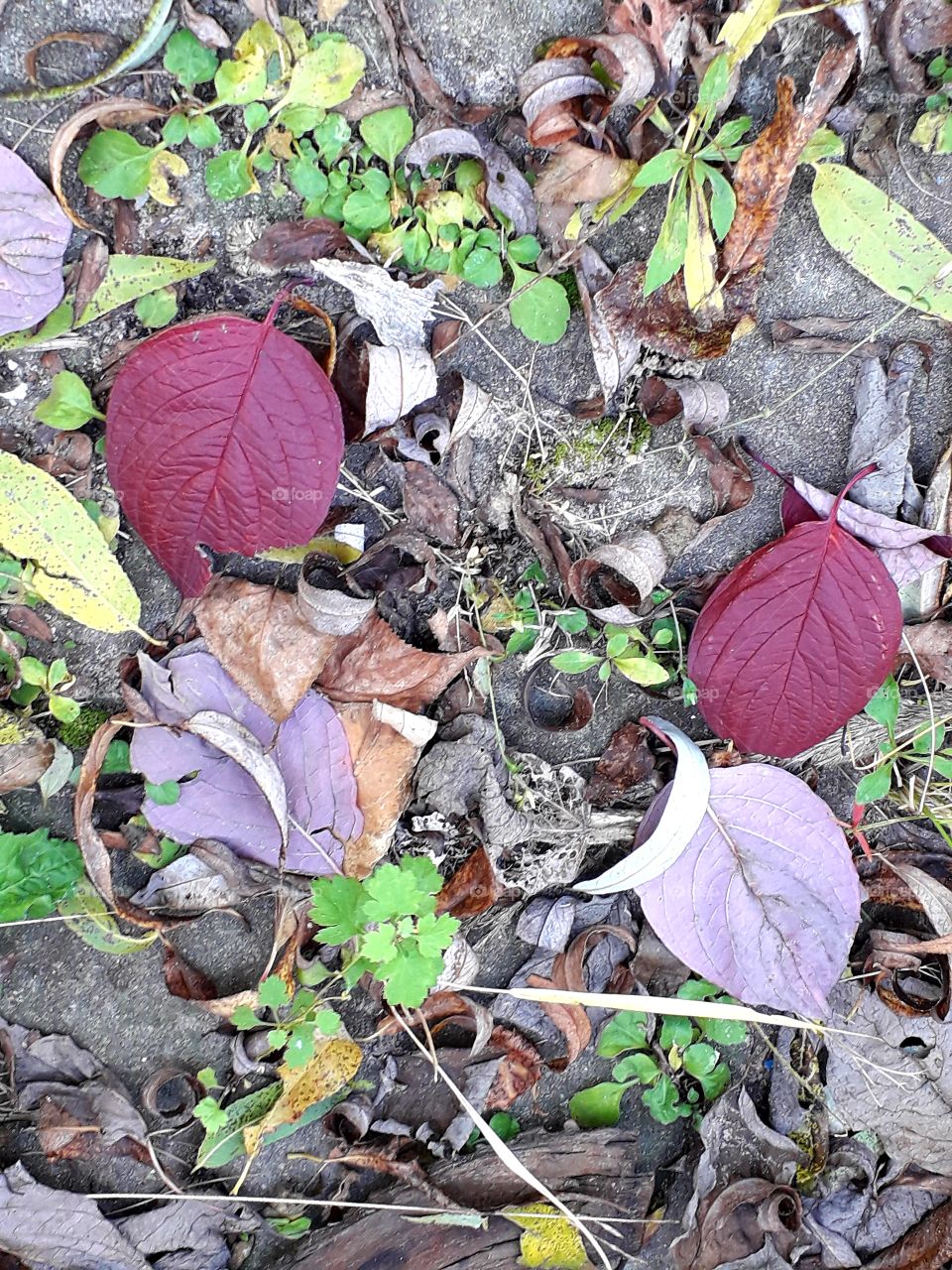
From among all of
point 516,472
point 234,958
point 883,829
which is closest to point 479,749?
point 516,472

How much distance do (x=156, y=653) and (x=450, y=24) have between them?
103 cm

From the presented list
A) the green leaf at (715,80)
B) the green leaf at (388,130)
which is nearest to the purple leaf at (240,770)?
the green leaf at (388,130)

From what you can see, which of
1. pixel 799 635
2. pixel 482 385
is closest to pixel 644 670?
pixel 799 635

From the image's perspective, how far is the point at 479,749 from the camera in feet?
4.48

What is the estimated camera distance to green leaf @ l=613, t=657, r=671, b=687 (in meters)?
1.38

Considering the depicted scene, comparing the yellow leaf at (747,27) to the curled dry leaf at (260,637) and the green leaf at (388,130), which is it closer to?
the green leaf at (388,130)

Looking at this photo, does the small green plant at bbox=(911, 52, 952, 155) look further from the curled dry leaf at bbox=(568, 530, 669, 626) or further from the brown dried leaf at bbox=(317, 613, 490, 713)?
the brown dried leaf at bbox=(317, 613, 490, 713)

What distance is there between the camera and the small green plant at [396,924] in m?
1.18

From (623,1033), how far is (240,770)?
90 centimetres

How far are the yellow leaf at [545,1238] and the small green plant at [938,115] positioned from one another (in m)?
1.93

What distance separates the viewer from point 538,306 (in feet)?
3.98

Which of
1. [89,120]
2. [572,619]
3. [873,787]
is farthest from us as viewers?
[873,787]

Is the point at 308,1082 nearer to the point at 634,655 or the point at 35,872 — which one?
the point at 35,872

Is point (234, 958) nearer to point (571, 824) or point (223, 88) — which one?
point (571, 824)
